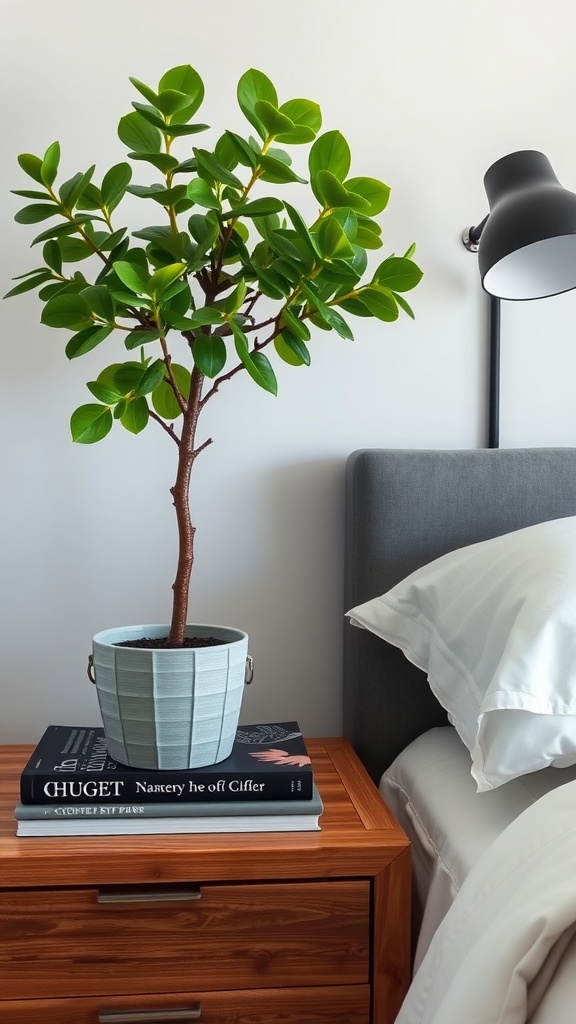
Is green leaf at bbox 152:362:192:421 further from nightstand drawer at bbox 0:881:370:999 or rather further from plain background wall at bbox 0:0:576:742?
nightstand drawer at bbox 0:881:370:999

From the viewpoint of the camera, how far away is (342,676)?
4.56 feet

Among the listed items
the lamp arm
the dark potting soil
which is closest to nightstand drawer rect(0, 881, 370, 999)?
the dark potting soil

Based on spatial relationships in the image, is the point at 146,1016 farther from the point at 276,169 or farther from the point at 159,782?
the point at 276,169

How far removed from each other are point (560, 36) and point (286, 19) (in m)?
0.44

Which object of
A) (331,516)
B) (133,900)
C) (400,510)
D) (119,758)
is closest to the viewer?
(133,900)

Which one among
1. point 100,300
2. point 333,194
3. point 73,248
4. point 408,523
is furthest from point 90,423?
point 408,523

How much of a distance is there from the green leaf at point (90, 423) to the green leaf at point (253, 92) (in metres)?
0.36

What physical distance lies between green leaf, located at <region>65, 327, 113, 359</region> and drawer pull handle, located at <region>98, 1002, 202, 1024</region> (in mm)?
707

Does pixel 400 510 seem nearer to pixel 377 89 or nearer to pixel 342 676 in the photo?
pixel 342 676

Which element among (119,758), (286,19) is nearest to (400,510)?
(119,758)

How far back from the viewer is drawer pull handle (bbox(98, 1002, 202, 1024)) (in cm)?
90

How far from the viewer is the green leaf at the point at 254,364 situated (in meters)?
0.98

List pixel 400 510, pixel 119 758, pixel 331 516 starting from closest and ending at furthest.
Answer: pixel 119 758 → pixel 400 510 → pixel 331 516

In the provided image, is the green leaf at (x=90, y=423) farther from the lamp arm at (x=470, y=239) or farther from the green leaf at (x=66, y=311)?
the lamp arm at (x=470, y=239)
